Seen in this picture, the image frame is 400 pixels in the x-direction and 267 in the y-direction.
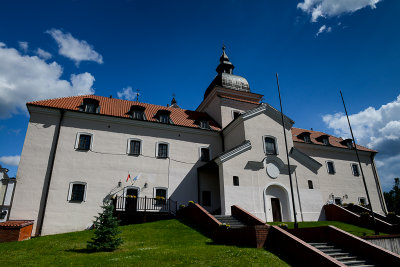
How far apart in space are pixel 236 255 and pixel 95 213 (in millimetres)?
12364

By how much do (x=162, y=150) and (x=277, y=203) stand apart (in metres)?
9.98

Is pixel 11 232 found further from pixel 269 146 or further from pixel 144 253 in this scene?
pixel 269 146

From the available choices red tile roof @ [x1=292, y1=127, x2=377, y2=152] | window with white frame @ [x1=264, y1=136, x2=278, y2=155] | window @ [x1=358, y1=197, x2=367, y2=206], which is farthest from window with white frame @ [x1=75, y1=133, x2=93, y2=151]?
window @ [x1=358, y1=197, x2=367, y2=206]

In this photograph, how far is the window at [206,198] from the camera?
21.6m

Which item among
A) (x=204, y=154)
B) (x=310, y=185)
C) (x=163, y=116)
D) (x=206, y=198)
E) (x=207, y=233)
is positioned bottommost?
(x=207, y=233)

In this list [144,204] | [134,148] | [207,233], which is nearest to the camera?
[207,233]

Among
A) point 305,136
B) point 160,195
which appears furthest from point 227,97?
point 160,195

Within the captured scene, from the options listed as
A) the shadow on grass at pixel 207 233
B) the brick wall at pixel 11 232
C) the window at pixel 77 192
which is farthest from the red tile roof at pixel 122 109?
the shadow on grass at pixel 207 233

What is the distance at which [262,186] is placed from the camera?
797 inches

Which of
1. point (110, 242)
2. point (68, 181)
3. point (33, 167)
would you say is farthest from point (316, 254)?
point (33, 167)

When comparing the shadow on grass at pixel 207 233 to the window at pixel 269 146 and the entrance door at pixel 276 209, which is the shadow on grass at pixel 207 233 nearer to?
the entrance door at pixel 276 209

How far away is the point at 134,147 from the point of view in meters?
21.2

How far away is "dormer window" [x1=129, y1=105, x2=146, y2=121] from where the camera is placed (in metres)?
22.1

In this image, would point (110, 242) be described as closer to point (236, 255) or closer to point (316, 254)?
point (236, 255)
